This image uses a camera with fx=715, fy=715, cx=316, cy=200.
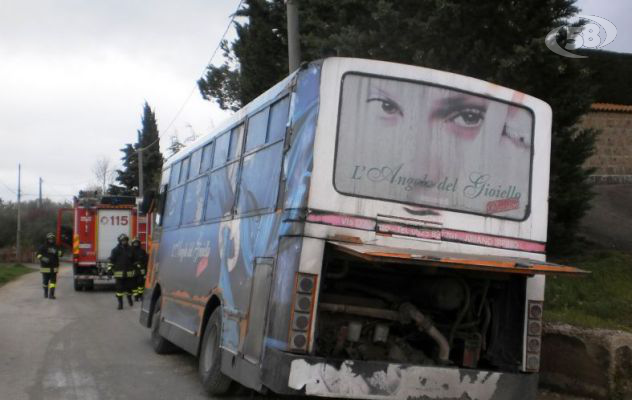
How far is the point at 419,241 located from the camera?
5766mm

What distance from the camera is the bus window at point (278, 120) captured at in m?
6.21

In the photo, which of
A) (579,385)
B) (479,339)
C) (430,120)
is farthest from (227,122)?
(579,385)

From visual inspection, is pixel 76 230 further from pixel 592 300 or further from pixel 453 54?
pixel 592 300

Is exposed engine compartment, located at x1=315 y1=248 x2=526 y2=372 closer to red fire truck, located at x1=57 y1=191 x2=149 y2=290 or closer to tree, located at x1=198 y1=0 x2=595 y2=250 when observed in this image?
tree, located at x1=198 y1=0 x2=595 y2=250

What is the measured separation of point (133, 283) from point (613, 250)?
11456mm

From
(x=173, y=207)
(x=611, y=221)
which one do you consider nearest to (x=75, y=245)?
(x=173, y=207)

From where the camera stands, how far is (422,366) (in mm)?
5555

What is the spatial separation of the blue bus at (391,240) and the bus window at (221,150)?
4.18 feet

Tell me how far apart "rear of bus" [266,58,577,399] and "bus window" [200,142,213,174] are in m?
3.30

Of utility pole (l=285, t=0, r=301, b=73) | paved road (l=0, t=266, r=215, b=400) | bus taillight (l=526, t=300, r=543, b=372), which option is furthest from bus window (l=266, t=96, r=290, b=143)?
utility pole (l=285, t=0, r=301, b=73)

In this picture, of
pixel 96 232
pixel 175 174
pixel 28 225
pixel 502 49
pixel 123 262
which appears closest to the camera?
pixel 502 49

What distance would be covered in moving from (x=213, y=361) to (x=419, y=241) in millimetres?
2780

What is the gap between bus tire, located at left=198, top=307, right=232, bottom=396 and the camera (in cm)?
718

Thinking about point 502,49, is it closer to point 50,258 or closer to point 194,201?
point 194,201
